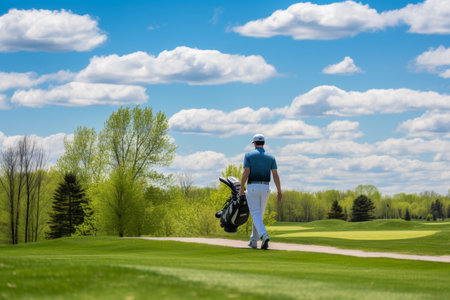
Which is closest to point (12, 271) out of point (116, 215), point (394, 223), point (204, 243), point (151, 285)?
point (151, 285)

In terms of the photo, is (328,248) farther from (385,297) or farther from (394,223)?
(394,223)

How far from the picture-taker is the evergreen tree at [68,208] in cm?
6003

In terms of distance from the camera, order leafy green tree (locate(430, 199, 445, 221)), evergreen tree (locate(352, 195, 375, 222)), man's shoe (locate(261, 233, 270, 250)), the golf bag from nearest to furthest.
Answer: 1. man's shoe (locate(261, 233, 270, 250))
2. the golf bag
3. evergreen tree (locate(352, 195, 375, 222))
4. leafy green tree (locate(430, 199, 445, 221))

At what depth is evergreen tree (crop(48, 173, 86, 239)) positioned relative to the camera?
60.0m

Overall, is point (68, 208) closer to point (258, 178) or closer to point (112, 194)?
point (112, 194)

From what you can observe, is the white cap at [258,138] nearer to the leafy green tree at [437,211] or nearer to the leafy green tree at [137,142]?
the leafy green tree at [137,142]

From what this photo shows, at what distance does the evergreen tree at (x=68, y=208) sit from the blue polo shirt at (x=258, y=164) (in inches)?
1825

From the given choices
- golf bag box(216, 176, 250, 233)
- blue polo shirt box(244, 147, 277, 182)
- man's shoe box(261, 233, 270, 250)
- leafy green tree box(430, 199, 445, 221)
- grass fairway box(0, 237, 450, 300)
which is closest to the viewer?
grass fairway box(0, 237, 450, 300)

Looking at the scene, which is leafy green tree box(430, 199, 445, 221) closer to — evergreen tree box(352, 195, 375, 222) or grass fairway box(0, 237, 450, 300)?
evergreen tree box(352, 195, 375, 222)

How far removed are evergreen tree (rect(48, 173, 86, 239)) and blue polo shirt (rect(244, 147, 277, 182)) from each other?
46356mm

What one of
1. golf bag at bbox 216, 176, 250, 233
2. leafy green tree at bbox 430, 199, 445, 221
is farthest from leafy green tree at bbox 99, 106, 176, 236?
leafy green tree at bbox 430, 199, 445, 221

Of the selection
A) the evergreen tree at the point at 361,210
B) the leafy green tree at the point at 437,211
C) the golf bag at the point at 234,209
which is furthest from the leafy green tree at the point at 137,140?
the leafy green tree at the point at 437,211

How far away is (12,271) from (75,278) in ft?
5.88

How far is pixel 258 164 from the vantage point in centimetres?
1683
